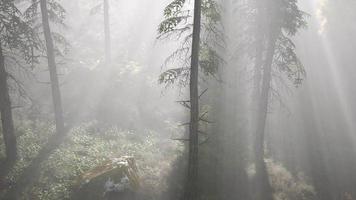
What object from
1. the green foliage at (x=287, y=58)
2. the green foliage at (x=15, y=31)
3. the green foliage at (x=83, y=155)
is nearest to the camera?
the green foliage at (x=83, y=155)

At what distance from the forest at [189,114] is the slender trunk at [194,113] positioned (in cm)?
4

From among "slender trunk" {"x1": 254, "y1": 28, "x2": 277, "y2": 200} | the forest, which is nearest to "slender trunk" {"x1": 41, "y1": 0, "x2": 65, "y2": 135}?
the forest

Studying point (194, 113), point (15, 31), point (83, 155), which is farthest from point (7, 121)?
point (194, 113)

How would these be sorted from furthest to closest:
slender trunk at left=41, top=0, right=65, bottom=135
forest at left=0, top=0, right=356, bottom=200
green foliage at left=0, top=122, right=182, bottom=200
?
slender trunk at left=41, top=0, right=65, bottom=135, green foliage at left=0, top=122, right=182, bottom=200, forest at left=0, top=0, right=356, bottom=200

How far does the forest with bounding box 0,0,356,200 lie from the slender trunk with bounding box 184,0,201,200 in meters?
0.04

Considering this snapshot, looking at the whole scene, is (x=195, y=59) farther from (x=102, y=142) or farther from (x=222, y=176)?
(x=102, y=142)

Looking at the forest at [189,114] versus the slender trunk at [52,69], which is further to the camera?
the slender trunk at [52,69]

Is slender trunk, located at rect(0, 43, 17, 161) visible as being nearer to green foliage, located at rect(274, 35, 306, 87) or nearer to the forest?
the forest

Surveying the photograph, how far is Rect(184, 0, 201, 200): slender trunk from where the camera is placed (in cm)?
1363

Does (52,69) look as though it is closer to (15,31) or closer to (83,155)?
(15,31)

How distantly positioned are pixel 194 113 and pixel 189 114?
8540 mm

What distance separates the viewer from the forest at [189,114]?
15.3 metres

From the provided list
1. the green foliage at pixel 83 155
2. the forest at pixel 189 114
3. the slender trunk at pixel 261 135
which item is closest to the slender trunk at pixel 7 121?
the forest at pixel 189 114

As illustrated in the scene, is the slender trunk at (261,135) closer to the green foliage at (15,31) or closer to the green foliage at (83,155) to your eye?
the green foliage at (83,155)
